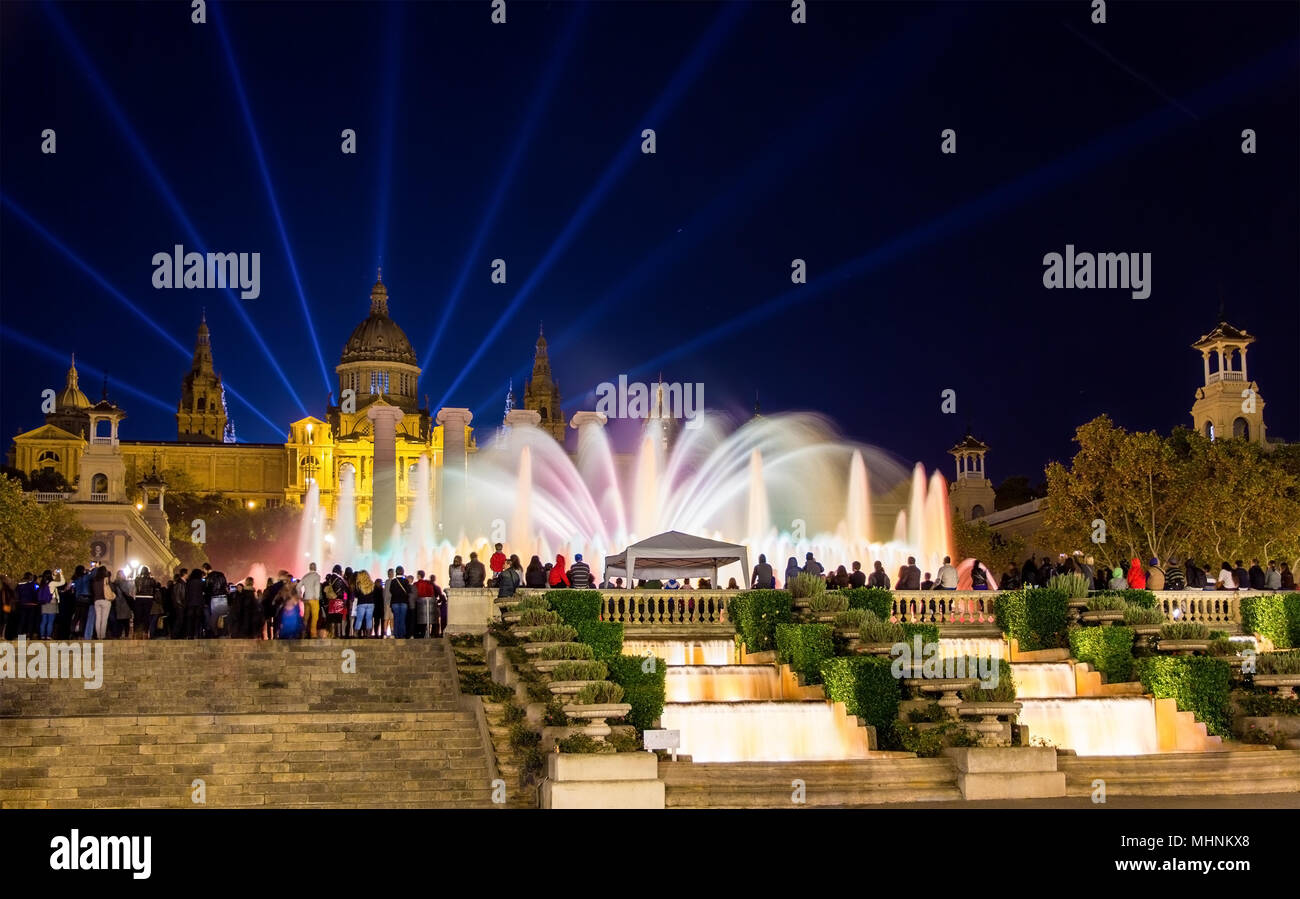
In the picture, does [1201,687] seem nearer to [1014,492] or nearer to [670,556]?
[670,556]

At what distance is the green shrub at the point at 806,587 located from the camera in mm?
30688

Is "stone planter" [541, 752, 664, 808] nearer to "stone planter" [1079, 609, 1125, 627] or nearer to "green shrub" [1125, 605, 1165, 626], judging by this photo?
"stone planter" [1079, 609, 1125, 627]

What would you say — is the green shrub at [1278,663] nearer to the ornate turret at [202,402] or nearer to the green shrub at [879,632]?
the green shrub at [879,632]

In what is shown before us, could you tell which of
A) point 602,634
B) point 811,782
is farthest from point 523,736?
point 602,634

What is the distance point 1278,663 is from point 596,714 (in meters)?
12.6

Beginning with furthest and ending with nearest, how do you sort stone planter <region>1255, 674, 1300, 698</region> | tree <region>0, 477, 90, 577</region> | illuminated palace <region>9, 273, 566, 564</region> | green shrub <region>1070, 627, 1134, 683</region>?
illuminated palace <region>9, 273, 566, 564</region> < tree <region>0, 477, 90, 577</region> < green shrub <region>1070, 627, 1134, 683</region> < stone planter <region>1255, 674, 1300, 698</region>

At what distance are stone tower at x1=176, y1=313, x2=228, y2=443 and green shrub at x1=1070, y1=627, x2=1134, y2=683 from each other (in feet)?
529

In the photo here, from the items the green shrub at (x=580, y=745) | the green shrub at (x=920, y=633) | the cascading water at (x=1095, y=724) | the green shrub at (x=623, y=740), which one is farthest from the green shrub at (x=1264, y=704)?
the green shrub at (x=580, y=745)

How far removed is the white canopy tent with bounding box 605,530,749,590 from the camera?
3412cm

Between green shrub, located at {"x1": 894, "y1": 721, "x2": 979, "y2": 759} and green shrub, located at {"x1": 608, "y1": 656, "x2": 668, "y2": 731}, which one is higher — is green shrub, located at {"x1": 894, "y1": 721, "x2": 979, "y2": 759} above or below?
below

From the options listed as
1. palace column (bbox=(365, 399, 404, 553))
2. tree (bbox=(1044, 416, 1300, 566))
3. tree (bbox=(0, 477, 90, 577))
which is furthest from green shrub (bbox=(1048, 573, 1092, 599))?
palace column (bbox=(365, 399, 404, 553))

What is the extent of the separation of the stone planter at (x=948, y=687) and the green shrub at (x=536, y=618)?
628 cm
